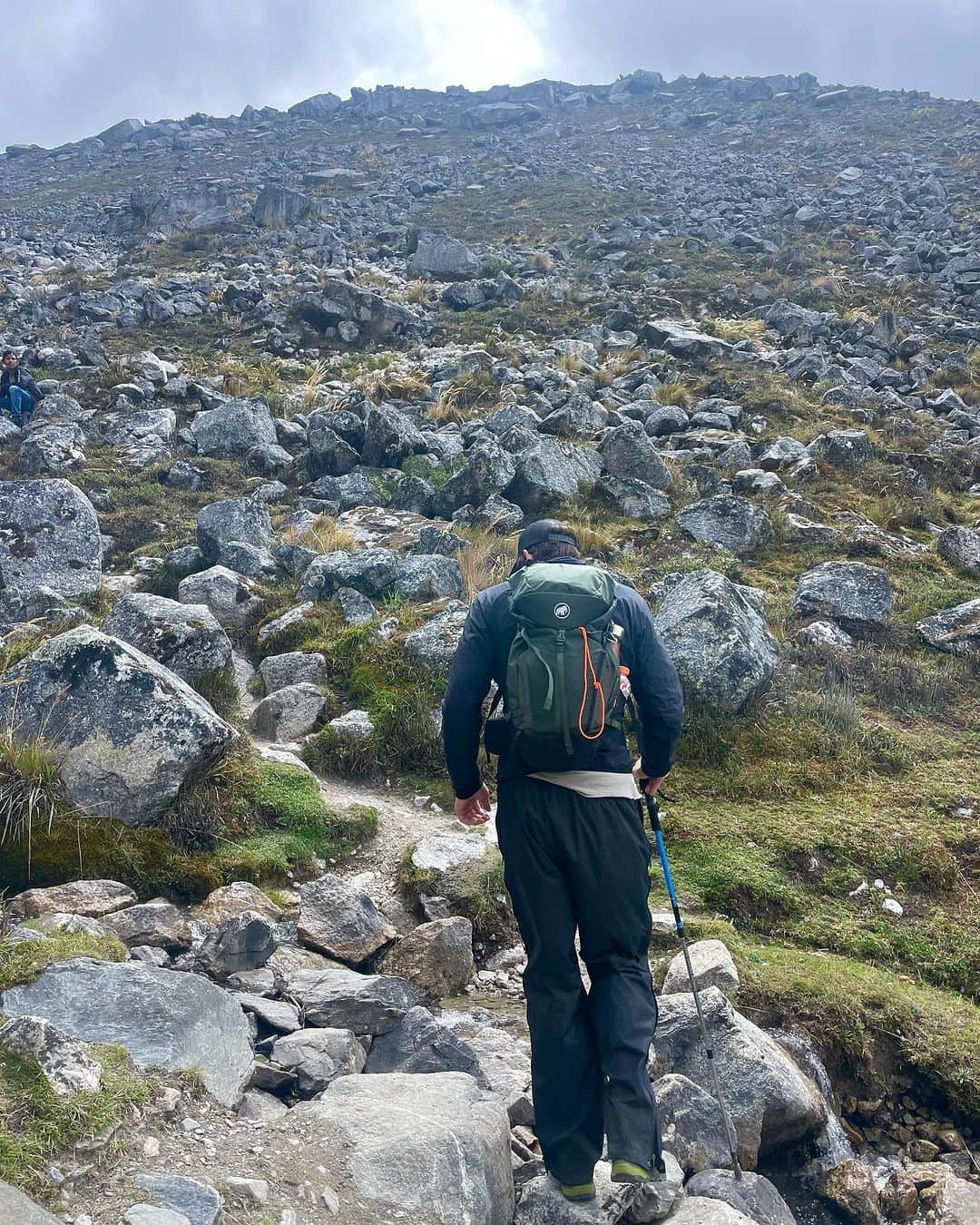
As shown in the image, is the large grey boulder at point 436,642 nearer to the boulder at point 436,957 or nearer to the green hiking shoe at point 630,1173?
the boulder at point 436,957

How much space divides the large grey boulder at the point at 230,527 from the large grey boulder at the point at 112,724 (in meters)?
4.65

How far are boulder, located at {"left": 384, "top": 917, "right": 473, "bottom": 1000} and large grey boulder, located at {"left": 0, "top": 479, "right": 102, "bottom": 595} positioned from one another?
613 centimetres

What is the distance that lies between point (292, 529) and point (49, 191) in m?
44.2

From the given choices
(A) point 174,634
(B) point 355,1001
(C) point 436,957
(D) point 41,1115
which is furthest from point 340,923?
(A) point 174,634

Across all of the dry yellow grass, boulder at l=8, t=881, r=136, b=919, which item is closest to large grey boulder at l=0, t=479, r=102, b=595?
the dry yellow grass

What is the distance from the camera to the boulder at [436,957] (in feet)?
16.6

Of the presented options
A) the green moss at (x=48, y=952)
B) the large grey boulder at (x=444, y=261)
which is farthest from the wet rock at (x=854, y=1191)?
the large grey boulder at (x=444, y=261)

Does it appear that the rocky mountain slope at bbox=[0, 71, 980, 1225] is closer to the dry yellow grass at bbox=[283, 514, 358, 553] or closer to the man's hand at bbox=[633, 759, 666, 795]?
the dry yellow grass at bbox=[283, 514, 358, 553]

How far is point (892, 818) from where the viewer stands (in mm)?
6578

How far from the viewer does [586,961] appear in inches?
143

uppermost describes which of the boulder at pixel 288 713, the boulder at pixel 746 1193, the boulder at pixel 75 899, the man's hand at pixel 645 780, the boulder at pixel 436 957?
the man's hand at pixel 645 780

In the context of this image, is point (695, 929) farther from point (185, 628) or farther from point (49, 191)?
point (49, 191)

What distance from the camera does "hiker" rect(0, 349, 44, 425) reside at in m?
15.6

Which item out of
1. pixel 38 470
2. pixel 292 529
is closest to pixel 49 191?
pixel 38 470
